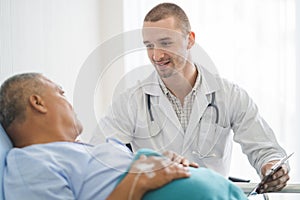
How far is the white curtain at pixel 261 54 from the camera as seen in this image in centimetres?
271

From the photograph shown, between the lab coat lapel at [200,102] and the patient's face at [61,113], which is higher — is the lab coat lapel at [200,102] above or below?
below

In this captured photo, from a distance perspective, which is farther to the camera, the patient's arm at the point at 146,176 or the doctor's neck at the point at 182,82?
the doctor's neck at the point at 182,82

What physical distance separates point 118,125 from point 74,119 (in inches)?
15.9

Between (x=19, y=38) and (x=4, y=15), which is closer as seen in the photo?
(x=4, y=15)

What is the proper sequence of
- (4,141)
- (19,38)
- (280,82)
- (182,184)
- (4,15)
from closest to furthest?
(182,184), (4,141), (4,15), (19,38), (280,82)

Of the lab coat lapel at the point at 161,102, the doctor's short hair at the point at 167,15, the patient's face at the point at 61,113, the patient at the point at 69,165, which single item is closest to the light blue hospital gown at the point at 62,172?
the patient at the point at 69,165

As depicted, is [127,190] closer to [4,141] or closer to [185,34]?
[4,141]

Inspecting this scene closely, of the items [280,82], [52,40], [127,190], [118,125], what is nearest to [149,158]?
[127,190]

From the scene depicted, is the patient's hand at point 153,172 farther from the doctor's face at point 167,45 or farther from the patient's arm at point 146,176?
the doctor's face at point 167,45

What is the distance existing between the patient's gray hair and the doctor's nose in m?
0.44

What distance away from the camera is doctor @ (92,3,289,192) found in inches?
71.4

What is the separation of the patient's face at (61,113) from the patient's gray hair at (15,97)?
0.12 feet

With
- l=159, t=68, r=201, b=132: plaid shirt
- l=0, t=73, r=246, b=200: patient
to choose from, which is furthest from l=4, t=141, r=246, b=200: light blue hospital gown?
l=159, t=68, r=201, b=132: plaid shirt

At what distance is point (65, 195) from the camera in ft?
3.95
